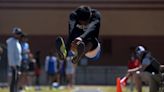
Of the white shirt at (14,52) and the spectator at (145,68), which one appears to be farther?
the white shirt at (14,52)

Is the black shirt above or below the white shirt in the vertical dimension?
above

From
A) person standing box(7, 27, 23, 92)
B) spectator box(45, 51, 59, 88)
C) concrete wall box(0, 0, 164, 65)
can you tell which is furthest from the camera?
concrete wall box(0, 0, 164, 65)

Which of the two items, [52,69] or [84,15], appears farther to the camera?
[52,69]

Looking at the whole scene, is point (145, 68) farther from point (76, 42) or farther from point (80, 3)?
point (80, 3)

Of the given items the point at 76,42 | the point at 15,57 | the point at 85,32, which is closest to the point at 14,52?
the point at 15,57

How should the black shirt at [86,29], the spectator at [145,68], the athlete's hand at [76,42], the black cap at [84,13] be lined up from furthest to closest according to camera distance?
the spectator at [145,68]
the black cap at [84,13]
the black shirt at [86,29]
the athlete's hand at [76,42]

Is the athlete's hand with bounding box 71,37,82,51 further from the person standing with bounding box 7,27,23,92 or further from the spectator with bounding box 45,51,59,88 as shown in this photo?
the spectator with bounding box 45,51,59,88

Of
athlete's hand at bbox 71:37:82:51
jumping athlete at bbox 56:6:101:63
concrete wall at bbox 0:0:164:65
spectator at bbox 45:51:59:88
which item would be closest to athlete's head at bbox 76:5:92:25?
jumping athlete at bbox 56:6:101:63

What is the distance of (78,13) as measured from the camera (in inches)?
479

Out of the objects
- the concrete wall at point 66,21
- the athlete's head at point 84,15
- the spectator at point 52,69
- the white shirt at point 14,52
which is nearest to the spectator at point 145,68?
the athlete's head at point 84,15

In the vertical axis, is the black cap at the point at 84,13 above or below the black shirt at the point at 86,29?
above

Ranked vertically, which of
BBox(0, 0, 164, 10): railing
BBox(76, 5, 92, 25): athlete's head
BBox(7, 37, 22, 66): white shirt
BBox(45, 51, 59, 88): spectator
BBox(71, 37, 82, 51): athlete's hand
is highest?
BBox(0, 0, 164, 10): railing

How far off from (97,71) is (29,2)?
5686 mm

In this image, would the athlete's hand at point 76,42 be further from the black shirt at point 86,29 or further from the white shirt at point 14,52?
the white shirt at point 14,52
